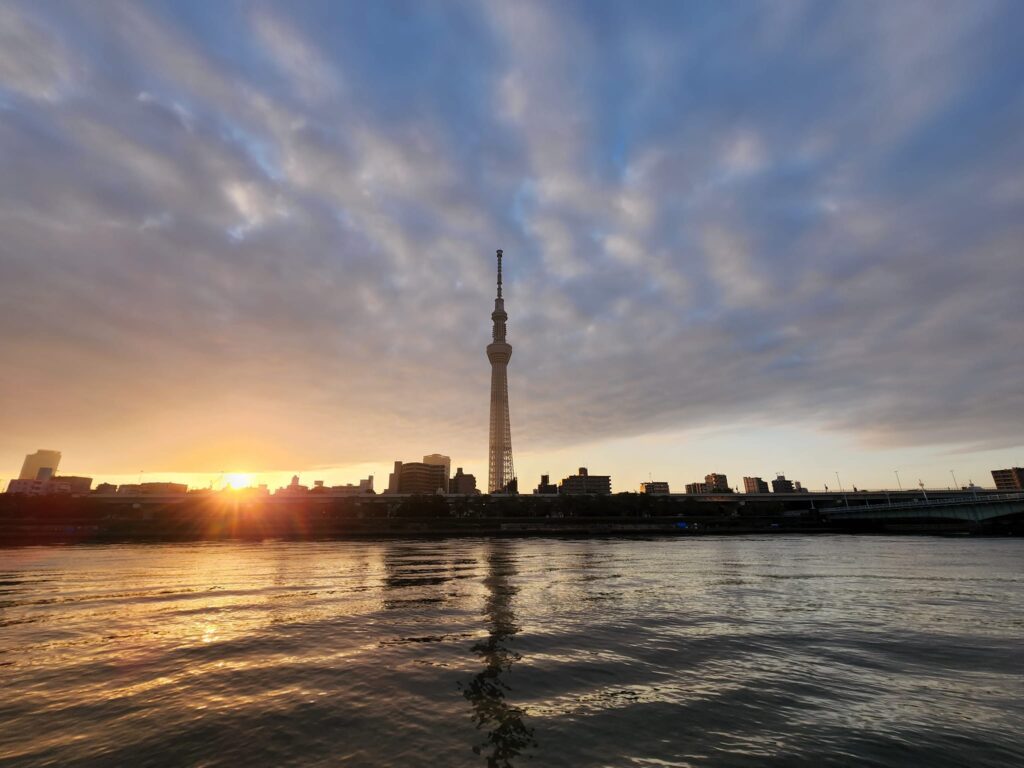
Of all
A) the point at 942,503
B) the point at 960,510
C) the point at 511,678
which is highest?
the point at 942,503

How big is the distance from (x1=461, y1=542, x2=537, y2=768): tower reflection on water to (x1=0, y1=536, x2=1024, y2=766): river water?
0.25 ft

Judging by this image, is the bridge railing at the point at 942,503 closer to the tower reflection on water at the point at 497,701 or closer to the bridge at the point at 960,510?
the bridge at the point at 960,510

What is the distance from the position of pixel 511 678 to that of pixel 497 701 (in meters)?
1.95

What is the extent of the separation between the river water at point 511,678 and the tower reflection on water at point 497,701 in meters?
0.08

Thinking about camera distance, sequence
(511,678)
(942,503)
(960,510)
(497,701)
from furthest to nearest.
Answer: (942,503) < (960,510) < (511,678) < (497,701)

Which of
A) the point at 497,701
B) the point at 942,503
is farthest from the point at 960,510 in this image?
the point at 497,701

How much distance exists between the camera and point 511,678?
14.1 meters

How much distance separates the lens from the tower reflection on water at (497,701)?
9.66 meters

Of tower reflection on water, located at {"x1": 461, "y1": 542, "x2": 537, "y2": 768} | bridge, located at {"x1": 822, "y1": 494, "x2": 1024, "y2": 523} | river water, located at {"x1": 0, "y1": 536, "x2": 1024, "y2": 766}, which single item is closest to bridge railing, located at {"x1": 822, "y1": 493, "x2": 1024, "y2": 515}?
bridge, located at {"x1": 822, "y1": 494, "x2": 1024, "y2": 523}

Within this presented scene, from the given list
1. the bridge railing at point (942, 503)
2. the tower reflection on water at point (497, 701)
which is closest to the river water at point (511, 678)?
the tower reflection on water at point (497, 701)

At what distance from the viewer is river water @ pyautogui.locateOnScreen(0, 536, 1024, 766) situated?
978cm

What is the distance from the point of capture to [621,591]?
32.0m

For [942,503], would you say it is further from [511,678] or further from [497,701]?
[497,701]

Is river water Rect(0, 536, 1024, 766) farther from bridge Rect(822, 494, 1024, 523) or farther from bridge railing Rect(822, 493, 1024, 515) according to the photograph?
bridge railing Rect(822, 493, 1024, 515)
